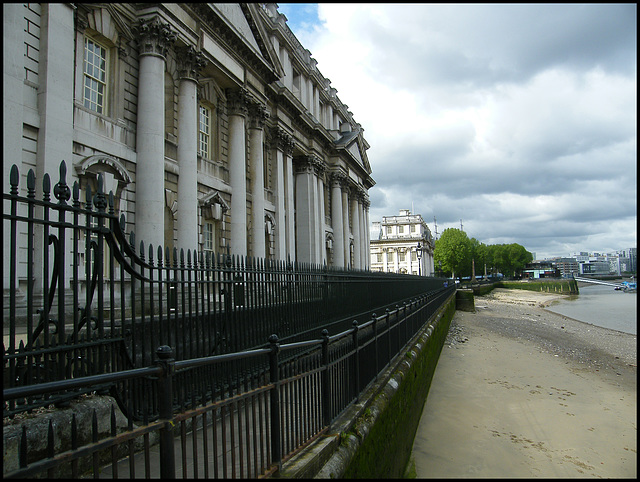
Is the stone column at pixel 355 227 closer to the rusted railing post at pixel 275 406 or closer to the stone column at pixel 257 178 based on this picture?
the stone column at pixel 257 178

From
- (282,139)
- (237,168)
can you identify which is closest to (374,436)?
(237,168)

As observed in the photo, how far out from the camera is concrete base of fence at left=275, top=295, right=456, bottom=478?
366 cm

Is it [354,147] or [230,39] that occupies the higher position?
[354,147]

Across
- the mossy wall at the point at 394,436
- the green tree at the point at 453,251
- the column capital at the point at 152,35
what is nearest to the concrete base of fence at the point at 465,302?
the mossy wall at the point at 394,436

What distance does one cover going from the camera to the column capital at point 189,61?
14058 mm

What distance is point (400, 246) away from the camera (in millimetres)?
83688

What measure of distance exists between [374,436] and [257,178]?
52.5 ft

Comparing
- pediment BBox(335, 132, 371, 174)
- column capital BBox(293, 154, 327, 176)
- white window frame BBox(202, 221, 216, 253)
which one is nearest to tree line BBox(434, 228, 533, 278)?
pediment BBox(335, 132, 371, 174)

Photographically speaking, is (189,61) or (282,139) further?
(282,139)

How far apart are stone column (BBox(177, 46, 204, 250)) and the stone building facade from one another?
0.11 ft

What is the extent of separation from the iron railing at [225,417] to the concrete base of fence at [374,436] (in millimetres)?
144

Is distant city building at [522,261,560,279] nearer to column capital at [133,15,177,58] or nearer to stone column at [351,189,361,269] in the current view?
stone column at [351,189,361,269]

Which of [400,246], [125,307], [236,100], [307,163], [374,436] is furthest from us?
[400,246]

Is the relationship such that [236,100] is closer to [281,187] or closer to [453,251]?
[281,187]
